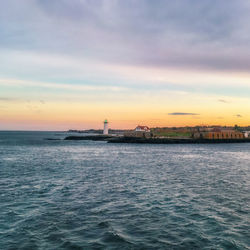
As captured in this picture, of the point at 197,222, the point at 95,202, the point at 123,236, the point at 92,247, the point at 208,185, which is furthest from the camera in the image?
the point at 208,185

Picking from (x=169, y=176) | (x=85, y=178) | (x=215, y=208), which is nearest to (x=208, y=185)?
(x=169, y=176)

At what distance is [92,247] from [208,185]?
50.3 feet

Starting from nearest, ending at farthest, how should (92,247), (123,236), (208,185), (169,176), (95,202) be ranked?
(92,247), (123,236), (95,202), (208,185), (169,176)

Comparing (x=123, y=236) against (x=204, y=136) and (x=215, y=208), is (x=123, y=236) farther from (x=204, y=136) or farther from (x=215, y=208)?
(x=204, y=136)

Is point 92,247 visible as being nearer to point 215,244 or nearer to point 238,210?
point 215,244

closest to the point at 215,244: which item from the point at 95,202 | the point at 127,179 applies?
the point at 95,202

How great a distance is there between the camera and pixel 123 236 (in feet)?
39.4

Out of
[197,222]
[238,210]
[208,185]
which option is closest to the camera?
[197,222]

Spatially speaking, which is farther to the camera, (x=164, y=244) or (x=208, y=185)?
(x=208, y=185)

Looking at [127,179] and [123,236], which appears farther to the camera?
[127,179]

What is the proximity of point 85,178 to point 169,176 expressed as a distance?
8860 millimetres

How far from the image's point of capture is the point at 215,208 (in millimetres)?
16438

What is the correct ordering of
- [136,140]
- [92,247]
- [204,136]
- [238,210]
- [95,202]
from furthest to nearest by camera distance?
[204,136] < [136,140] < [95,202] < [238,210] < [92,247]

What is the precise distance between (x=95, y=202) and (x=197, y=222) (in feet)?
22.5
